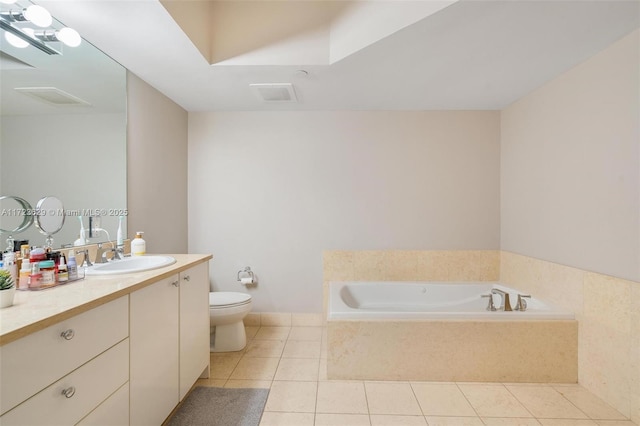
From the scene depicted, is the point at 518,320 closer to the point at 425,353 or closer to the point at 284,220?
the point at 425,353

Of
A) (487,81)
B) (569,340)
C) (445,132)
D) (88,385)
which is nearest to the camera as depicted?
(88,385)

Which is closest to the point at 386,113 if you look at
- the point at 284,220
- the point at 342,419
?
the point at 284,220

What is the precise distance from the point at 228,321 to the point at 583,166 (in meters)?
2.76

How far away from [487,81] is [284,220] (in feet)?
6.87

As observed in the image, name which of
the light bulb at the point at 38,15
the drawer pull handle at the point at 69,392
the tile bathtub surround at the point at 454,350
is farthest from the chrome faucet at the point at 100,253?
the tile bathtub surround at the point at 454,350

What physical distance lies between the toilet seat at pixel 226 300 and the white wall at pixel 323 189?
46cm

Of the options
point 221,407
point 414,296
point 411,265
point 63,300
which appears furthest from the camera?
point 411,265

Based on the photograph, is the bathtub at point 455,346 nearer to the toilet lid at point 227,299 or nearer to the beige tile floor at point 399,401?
the beige tile floor at point 399,401

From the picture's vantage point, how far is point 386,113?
3143 mm

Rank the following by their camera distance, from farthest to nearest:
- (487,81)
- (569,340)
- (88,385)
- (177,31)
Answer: (487,81)
(569,340)
(177,31)
(88,385)

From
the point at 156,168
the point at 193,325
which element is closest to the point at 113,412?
the point at 193,325

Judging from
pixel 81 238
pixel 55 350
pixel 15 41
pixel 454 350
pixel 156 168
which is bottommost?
pixel 454 350

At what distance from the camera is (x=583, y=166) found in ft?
6.95

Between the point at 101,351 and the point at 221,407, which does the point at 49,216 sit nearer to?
the point at 101,351
